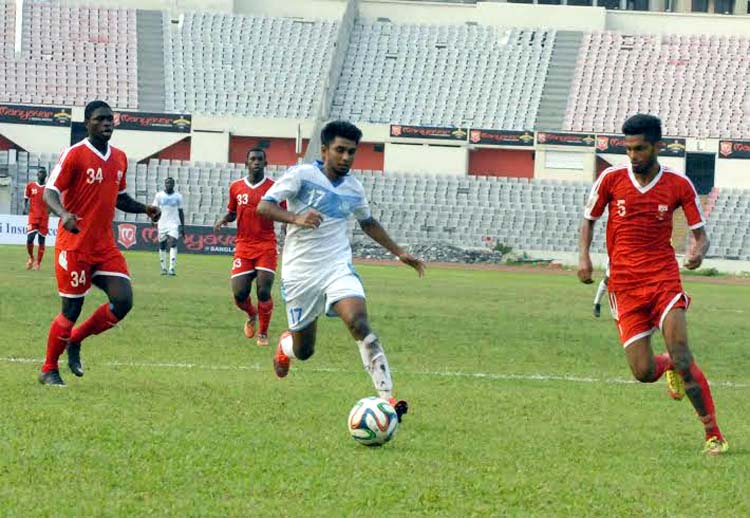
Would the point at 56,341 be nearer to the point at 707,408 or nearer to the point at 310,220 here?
the point at 310,220

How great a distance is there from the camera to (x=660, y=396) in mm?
12625

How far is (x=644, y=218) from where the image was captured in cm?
990

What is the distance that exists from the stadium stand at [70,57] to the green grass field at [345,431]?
→ 40.7m

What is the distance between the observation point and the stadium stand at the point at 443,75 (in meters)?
59.7

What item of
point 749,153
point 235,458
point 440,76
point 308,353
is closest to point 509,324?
point 308,353

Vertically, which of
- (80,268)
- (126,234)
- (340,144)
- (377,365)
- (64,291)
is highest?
(340,144)

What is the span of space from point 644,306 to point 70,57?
53773 millimetres

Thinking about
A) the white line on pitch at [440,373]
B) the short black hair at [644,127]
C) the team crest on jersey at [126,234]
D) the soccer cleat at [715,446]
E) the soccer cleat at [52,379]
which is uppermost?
the short black hair at [644,127]

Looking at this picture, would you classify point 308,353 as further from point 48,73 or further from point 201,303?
point 48,73

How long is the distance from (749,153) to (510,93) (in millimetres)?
10651

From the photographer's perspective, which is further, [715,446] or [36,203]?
[36,203]

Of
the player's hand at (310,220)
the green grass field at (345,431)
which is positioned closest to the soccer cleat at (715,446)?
the green grass field at (345,431)

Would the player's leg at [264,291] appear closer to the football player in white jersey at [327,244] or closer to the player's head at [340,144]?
the football player in white jersey at [327,244]

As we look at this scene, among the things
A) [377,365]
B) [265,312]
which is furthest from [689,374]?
[265,312]
